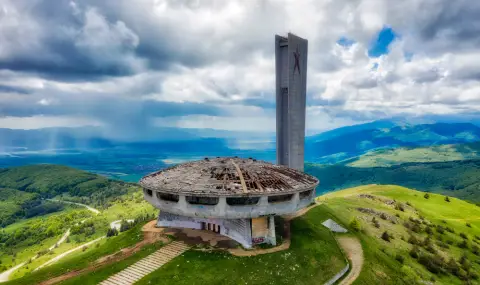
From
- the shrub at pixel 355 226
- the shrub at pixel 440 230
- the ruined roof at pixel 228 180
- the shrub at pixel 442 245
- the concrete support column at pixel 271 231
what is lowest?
the shrub at pixel 442 245

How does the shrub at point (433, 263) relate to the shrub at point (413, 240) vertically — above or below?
below

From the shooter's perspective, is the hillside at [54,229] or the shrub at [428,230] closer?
the shrub at [428,230]

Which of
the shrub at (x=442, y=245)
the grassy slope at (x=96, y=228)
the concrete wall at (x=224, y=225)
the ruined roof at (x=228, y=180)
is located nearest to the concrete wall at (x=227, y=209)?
the ruined roof at (x=228, y=180)

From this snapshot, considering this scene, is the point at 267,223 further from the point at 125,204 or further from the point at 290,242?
the point at 125,204

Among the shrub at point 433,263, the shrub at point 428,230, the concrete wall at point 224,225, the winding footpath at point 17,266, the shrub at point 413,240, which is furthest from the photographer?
the winding footpath at point 17,266

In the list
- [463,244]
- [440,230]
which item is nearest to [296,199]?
[463,244]

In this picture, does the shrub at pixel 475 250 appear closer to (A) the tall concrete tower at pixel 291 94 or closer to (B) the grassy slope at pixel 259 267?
(A) the tall concrete tower at pixel 291 94

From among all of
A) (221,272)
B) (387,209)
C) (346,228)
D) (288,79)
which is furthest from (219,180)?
(387,209)

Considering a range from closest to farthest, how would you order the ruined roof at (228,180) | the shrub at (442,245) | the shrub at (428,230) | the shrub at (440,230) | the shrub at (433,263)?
the ruined roof at (228,180), the shrub at (433,263), the shrub at (442,245), the shrub at (428,230), the shrub at (440,230)
